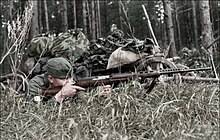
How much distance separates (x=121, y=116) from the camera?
3.12m

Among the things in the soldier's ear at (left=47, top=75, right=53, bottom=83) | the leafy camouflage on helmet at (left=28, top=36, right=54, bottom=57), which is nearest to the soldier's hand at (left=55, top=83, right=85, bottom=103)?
the soldier's ear at (left=47, top=75, right=53, bottom=83)

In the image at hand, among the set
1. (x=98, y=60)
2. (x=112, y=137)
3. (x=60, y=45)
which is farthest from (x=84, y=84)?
(x=60, y=45)

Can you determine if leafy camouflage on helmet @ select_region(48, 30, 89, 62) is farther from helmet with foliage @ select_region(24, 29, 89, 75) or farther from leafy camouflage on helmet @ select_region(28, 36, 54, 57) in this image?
leafy camouflage on helmet @ select_region(28, 36, 54, 57)

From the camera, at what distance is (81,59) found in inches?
238

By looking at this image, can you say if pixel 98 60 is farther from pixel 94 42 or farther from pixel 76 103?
pixel 76 103

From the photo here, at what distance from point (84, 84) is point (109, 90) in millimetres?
318

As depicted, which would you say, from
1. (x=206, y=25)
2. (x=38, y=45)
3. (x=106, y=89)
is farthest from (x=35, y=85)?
(x=206, y=25)

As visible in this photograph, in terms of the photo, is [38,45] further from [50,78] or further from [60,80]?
[60,80]

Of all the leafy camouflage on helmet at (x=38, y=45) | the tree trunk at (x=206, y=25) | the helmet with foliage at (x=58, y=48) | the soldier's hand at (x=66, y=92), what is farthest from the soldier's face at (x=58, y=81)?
the tree trunk at (x=206, y=25)

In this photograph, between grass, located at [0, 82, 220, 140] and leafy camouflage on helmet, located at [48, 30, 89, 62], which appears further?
leafy camouflage on helmet, located at [48, 30, 89, 62]

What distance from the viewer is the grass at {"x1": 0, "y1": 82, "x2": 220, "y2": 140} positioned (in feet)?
9.11

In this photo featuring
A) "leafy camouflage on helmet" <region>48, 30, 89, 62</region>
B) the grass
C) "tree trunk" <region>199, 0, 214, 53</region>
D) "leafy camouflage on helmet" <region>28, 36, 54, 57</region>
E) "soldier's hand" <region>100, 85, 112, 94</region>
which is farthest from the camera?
"tree trunk" <region>199, 0, 214, 53</region>

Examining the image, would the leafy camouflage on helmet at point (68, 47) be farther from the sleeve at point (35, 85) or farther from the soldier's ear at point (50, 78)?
the soldier's ear at point (50, 78)

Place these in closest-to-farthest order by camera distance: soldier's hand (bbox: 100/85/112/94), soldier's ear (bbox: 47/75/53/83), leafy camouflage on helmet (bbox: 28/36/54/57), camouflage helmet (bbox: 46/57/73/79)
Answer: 1. soldier's hand (bbox: 100/85/112/94)
2. camouflage helmet (bbox: 46/57/73/79)
3. soldier's ear (bbox: 47/75/53/83)
4. leafy camouflage on helmet (bbox: 28/36/54/57)
